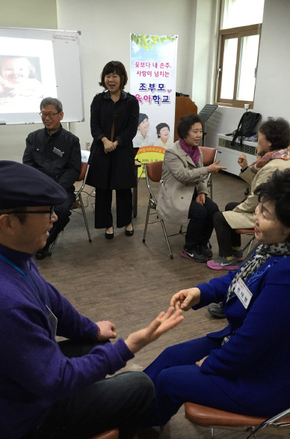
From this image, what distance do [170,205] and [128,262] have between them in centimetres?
65

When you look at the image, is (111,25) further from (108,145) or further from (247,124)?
(108,145)

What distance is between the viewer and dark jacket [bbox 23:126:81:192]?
3398 millimetres

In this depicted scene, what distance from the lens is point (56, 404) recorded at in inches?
43.0

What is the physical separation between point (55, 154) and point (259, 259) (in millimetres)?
2561

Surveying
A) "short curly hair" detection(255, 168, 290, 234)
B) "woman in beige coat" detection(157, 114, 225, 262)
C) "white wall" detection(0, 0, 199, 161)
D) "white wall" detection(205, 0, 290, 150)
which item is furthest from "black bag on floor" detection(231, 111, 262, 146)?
"short curly hair" detection(255, 168, 290, 234)

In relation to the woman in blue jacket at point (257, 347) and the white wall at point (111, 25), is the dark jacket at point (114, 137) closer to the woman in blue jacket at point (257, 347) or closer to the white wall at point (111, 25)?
the woman in blue jacket at point (257, 347)

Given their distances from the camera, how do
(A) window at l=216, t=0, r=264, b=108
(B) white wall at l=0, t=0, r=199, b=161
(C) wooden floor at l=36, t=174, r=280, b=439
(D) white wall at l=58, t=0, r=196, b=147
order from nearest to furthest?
(C) wooden floor at l=36, t=174, r=280, b=439
(B) white wall at l=0, t=0, r=199, b=161
(D) white wall at l=58, t=0, r=196, b=147
(A) window at l=216, t=0, r=264, b=108

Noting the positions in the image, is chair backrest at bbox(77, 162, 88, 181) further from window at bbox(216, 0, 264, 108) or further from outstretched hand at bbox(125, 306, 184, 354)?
window at bbox(216, 0, 264, 108)

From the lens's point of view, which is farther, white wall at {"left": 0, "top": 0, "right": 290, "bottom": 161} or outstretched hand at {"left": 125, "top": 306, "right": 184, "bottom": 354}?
white wall at {"left": 0, "top": 0, "right": 290, "bottom": 161}

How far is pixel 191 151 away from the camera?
3.31m

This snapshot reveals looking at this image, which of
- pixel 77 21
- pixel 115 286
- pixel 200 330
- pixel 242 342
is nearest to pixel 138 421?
pixel 242 342

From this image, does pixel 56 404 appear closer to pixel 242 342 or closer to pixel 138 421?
pixel 138 421

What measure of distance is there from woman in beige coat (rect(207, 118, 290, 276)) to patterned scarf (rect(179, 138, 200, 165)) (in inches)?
15.9

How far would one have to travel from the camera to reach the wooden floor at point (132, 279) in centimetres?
227
